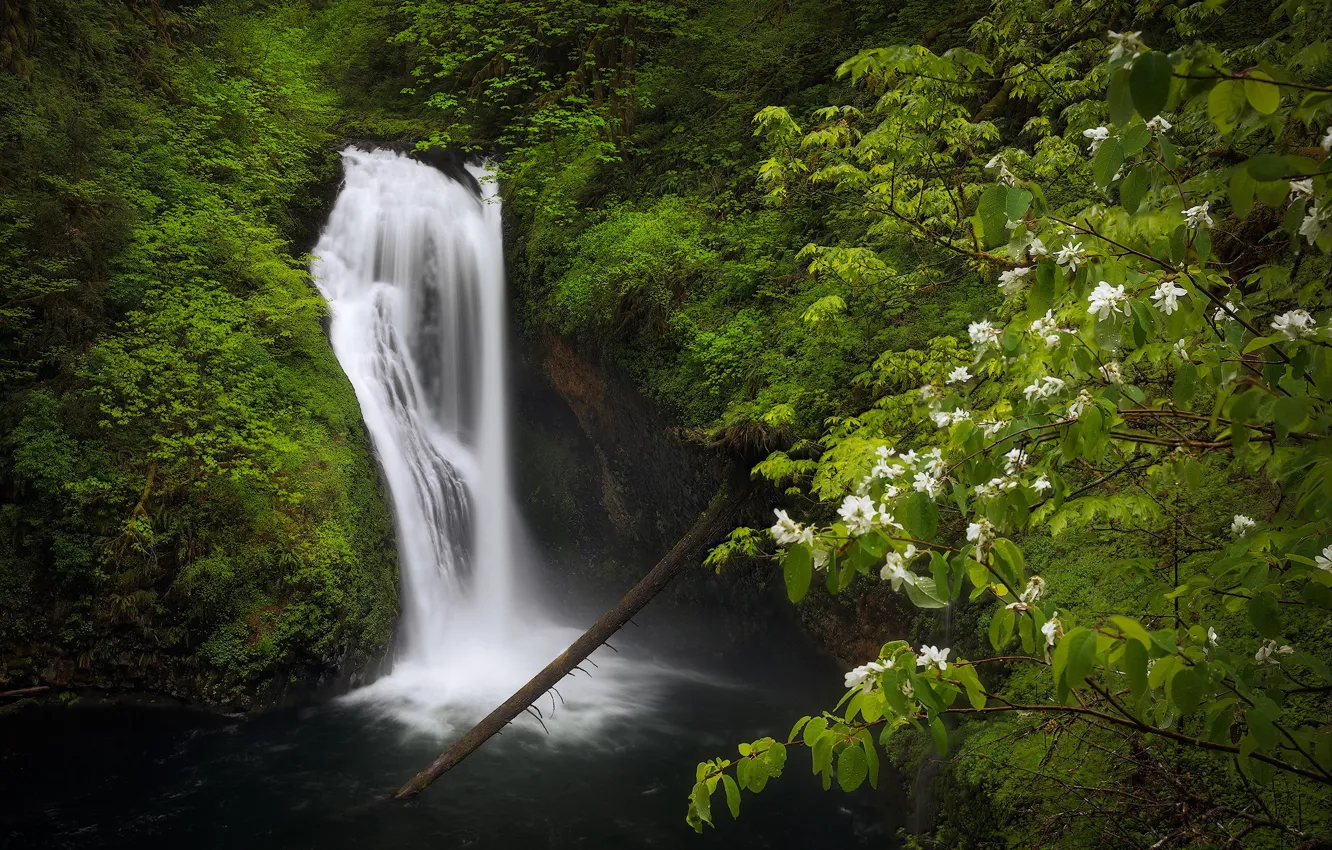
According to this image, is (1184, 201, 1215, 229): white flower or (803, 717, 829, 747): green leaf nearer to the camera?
(803, 717, 829, 747): green leaf

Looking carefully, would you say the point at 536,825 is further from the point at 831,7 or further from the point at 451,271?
the point at 831,7

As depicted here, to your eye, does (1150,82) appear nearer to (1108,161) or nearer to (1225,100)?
(1225,100)

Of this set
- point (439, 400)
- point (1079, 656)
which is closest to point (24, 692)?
point (439, 400)

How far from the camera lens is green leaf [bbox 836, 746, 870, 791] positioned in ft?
5.63

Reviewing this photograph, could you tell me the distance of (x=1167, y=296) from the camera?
71.0 inches

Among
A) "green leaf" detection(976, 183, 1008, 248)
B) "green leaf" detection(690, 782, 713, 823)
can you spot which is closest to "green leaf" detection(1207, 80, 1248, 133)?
"green leaf" detection(976, 183, 1008, 248)

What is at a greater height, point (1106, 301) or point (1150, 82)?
point (1150, 82)

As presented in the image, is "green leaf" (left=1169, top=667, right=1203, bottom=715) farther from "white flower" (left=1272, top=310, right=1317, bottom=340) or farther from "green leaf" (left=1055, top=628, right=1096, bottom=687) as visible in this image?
"white flower" (left=1272, top=310, right=1317, bottom=340)

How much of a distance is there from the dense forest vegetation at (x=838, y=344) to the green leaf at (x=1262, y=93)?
2cm

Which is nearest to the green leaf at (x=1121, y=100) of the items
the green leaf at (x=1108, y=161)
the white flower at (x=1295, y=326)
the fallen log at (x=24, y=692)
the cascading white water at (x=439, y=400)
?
the green leaf at (x=1108, y=161)

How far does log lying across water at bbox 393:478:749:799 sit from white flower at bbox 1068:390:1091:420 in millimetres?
5524

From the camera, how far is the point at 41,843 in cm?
625

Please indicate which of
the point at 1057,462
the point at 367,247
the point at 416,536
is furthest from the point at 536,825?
the point at 367,247

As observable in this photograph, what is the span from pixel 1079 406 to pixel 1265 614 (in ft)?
1.82
